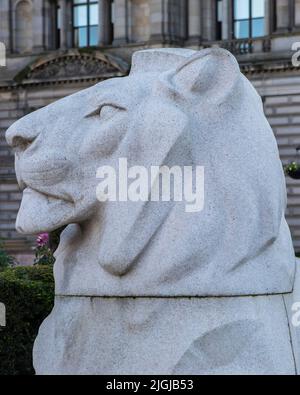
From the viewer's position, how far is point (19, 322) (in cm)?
941

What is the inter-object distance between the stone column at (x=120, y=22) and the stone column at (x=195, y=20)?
6.62 ft

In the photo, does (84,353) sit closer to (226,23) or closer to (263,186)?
(263,186)

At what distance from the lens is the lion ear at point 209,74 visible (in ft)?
20.7

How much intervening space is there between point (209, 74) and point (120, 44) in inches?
1236

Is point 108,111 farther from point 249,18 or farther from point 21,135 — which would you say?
point 249,18

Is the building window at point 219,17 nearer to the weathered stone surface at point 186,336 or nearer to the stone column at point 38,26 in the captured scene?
the stone column at point 38,26

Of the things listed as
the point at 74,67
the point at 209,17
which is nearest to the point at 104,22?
the point at 74,67

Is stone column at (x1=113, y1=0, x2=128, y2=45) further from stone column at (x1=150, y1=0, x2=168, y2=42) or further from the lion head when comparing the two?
the lion head

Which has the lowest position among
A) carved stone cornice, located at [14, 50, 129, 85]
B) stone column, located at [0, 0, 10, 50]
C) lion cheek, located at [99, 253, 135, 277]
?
carved stone cornice, located at [14, 50, 129, 85]

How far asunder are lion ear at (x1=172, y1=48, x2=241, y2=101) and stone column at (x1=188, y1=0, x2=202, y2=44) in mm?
30527

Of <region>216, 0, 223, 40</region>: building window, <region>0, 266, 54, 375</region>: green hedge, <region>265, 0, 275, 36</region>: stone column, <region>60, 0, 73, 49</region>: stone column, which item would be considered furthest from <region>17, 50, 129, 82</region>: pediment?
<region>0, 266, 54, 375</region>: green hedge

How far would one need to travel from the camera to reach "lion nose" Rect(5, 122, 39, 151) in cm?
642
